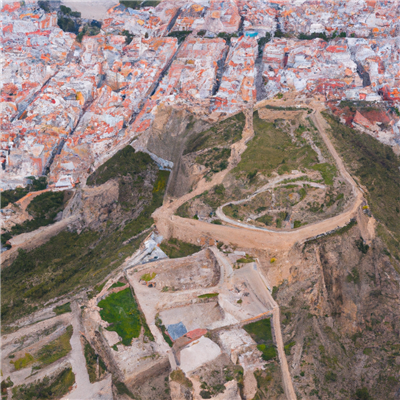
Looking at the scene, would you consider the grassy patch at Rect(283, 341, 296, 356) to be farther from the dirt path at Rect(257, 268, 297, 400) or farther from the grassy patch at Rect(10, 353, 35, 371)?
the grassy patch at Rect(10, 353, 35, 371)

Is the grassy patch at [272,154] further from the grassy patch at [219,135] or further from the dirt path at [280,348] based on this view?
the dirt path at [280,348]

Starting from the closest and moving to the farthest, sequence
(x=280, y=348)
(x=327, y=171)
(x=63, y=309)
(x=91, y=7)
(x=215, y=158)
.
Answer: (x=280, y=348), (x=63, y=309), (x=327, y=171), (x=215, y=158), (x=91, y=7)

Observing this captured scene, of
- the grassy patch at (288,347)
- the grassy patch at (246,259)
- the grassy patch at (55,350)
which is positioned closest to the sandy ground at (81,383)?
the grassy patch at (55,350)

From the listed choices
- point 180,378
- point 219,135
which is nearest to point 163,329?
point 180,378

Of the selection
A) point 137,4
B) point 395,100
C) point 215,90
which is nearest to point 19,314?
point 215,90

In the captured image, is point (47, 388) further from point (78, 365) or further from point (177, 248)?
point (177, 248)

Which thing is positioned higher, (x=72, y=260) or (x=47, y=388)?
(x=72, y=260)

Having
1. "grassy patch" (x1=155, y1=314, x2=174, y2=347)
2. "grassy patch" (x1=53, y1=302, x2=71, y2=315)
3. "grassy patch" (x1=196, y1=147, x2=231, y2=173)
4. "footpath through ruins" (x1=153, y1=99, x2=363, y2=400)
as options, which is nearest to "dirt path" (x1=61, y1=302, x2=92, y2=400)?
"grassy patch" (x1=53, y1=302, x2=71, y2=315)
